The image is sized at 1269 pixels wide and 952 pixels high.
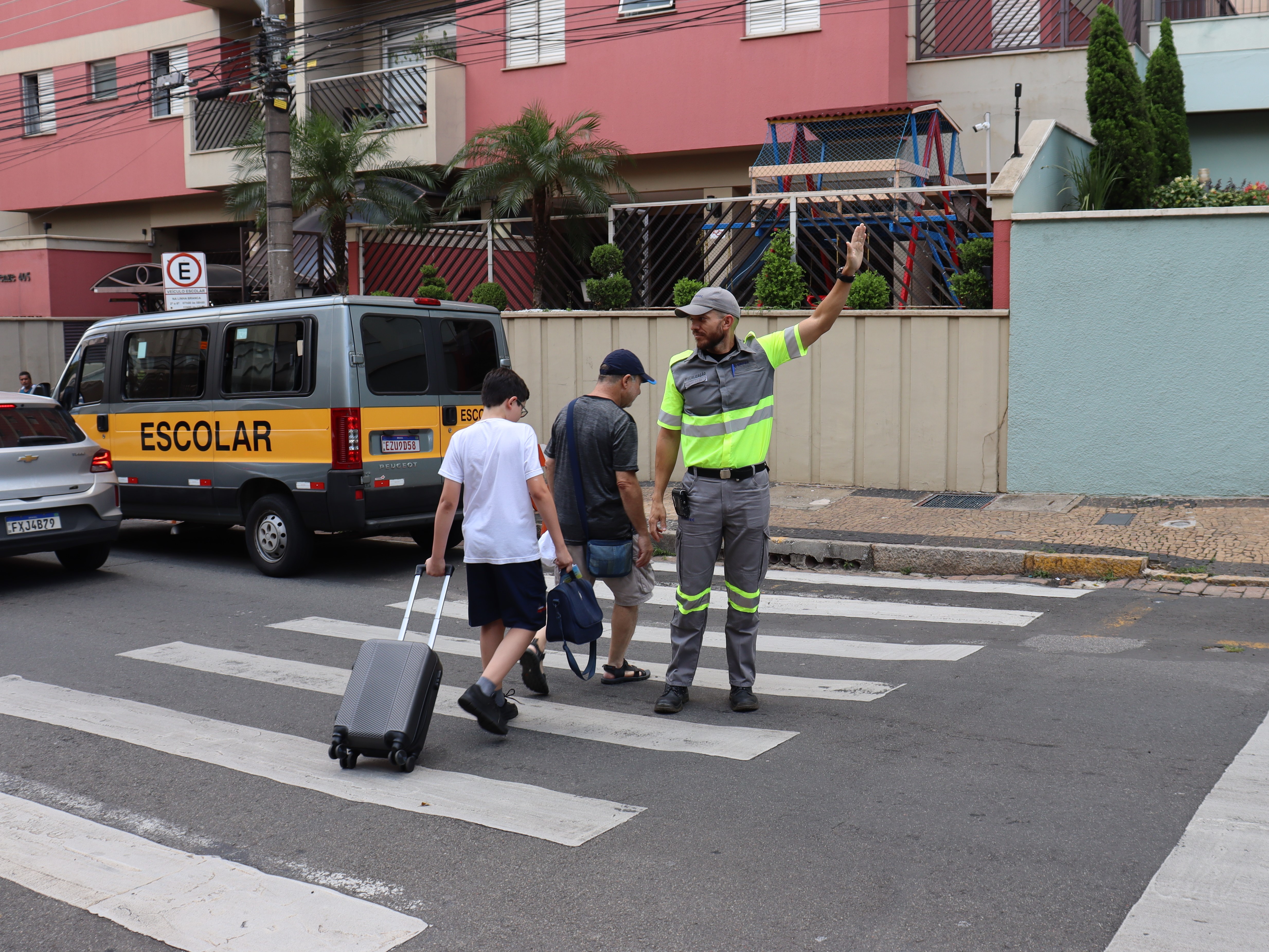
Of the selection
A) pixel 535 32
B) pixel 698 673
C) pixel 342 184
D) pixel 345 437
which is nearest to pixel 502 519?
pixel 698 673

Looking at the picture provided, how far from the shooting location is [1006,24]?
1606 centimetres

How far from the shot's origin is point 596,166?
16.0m

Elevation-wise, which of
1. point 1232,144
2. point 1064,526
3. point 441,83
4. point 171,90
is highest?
point 171,90

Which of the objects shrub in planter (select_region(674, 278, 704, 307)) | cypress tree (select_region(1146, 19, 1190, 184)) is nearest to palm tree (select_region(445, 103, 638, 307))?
shrub in planter (select_region(674, 278, 704, 307))

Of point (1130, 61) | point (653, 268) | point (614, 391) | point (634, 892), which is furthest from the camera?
point (653, 268)

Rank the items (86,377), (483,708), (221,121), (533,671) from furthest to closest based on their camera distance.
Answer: (221,121)
(86,377)
(533,671)
(483,708)

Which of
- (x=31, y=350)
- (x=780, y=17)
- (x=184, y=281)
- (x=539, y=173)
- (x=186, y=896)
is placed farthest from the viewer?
(x=31, y=350)

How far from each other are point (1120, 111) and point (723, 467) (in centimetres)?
963

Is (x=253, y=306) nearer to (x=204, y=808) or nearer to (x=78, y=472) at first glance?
(x=78, y=472)

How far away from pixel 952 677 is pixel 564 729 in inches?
83.9

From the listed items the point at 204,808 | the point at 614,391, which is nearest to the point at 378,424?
the point at 614,391

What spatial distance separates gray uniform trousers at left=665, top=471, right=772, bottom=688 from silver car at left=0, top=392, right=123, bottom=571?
604cm

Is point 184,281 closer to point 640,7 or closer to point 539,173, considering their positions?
point 539,173

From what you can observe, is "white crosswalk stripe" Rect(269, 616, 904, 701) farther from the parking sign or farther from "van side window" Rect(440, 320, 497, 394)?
the parking sign
